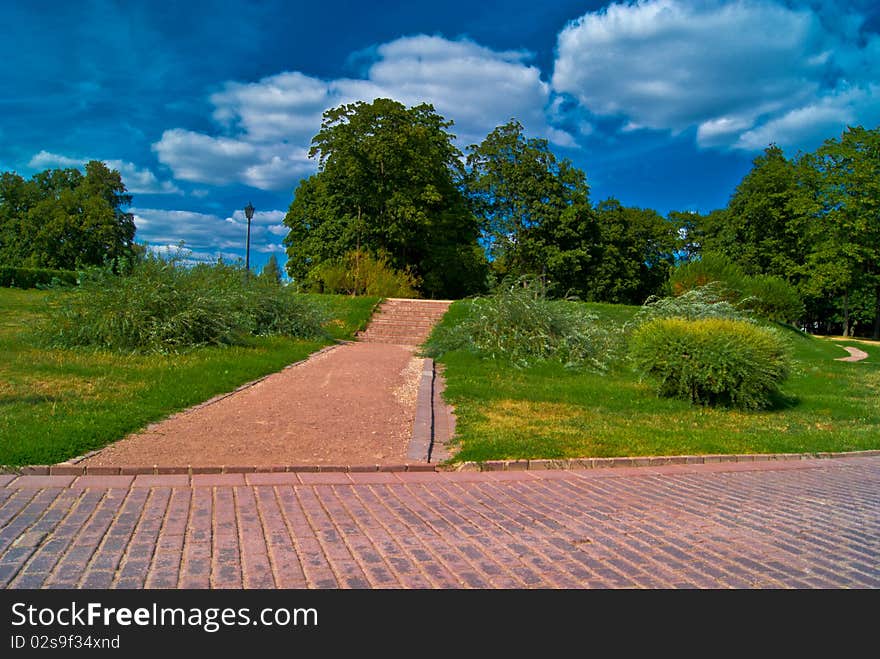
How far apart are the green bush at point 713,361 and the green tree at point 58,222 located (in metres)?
47.5

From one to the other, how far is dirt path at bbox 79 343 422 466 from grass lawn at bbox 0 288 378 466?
357 mm

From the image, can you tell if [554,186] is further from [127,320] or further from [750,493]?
[750,493]

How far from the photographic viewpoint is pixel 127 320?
542 inches

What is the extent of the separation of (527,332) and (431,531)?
11677mm

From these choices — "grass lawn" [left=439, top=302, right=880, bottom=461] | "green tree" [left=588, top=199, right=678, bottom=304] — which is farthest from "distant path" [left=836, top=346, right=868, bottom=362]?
"green tree" [left=588, top=199, right=678, bottom=304]

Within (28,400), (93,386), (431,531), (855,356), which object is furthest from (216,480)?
(855,356)

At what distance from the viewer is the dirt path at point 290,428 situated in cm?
652

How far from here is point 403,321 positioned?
24.0m

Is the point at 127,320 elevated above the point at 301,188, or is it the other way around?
the point at 301,188

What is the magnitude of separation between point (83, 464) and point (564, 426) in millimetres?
5732

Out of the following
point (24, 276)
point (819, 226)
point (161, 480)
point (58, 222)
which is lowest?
point (161, 480)

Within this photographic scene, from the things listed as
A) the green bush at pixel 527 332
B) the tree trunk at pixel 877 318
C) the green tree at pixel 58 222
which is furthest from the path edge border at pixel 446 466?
the green tree at pixel 58 222

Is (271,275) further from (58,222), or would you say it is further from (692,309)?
(58,222)

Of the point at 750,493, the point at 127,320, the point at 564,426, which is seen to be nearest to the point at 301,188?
the point at 127,320
